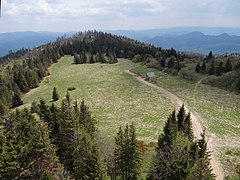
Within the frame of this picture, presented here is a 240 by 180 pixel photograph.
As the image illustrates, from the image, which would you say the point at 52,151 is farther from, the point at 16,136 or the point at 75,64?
the point at 75,64

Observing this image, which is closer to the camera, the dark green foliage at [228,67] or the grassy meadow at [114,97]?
the grassy meadow at [114,97]

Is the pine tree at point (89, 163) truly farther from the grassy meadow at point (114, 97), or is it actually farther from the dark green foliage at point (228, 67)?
the dark green foliage at point (228, 67)

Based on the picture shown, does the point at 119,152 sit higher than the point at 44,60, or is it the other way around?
the point at 119,152

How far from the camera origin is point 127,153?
33.4 meters

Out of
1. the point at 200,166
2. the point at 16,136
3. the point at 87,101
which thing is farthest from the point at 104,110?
the point at 200,166

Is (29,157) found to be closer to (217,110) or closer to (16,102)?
(217,110)

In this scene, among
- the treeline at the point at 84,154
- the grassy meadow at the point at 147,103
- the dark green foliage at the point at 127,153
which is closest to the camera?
the treeline at the point at 84,154

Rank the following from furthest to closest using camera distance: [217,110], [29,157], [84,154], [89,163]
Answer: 1. [217,110]
2. [29,157]
3. [84,154]
4. [89,163]

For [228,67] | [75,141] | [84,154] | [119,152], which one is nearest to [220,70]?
[228,67]

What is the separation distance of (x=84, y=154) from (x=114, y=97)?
45.1 metres

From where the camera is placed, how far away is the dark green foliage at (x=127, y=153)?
33094 mm

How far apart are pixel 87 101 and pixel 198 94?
108ft

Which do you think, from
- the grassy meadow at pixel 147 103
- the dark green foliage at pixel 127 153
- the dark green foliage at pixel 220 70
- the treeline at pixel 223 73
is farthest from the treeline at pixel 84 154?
the dark green foliage at pixel 220 70

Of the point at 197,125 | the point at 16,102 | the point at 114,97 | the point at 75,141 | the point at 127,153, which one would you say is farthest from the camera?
the point at 16,102
